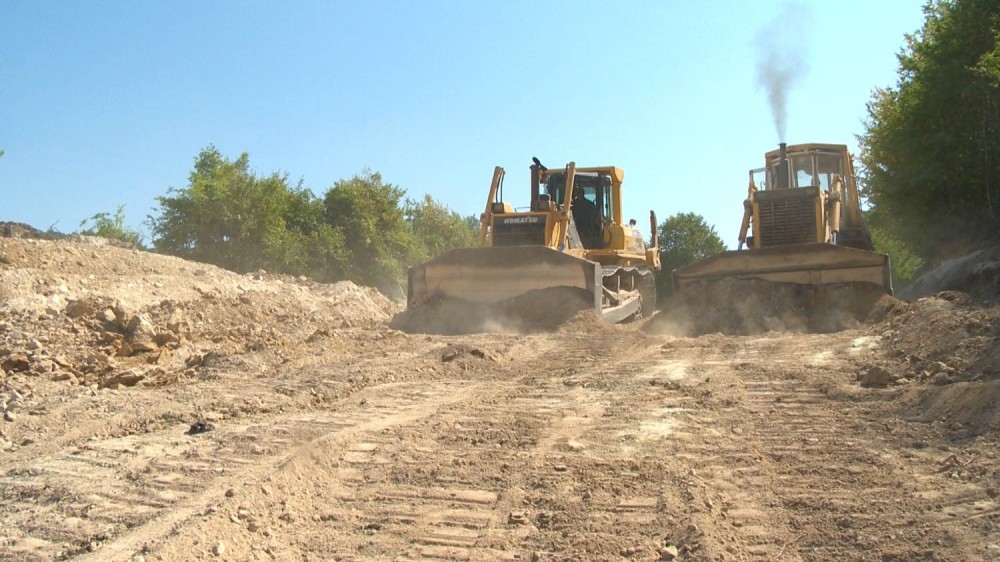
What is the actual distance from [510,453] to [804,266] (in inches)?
411

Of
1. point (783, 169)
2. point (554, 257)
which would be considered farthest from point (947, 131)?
point (554, 257)

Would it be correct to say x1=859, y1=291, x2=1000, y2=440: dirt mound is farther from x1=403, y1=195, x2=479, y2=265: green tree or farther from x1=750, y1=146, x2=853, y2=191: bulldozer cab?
x1=403, y1=195, x2=479, y2=265: green tree

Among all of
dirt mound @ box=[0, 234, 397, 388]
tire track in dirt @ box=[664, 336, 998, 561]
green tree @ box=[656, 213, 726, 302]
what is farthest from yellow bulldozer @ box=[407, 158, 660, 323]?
green tree @ box=[656, 213, 726, 302]

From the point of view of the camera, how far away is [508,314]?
14844 mm

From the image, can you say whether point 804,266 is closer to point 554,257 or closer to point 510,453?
point 554,257

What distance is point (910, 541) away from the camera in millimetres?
3896

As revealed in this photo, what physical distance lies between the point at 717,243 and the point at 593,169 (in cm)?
3066

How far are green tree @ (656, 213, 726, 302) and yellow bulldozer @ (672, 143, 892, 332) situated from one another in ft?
88.3

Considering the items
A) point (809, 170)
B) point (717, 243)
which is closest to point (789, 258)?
point (809, 170)

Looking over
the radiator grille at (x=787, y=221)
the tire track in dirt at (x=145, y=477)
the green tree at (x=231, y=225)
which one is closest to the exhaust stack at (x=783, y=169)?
the radiator grille at (x=787, y=221)

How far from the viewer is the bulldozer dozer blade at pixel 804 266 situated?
561 inches

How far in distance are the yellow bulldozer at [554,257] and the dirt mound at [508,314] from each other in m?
0.03

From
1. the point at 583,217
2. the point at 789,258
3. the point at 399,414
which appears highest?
the point at 583,217

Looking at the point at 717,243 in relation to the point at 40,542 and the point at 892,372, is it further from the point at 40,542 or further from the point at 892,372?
the point at 40,542
